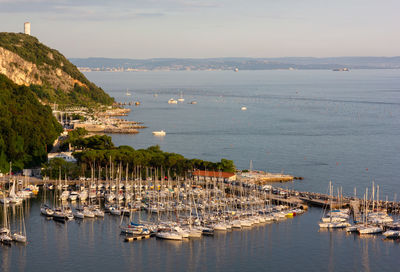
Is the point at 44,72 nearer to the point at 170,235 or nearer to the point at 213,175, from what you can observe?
the point at 213,175

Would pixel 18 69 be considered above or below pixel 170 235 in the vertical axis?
above

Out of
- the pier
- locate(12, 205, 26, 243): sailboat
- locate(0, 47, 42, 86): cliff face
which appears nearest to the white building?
the pier

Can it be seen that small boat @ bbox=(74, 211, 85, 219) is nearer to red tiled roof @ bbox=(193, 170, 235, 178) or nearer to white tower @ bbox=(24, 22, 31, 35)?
red tiled roof @ bbox=(193, 170, 235, 178)

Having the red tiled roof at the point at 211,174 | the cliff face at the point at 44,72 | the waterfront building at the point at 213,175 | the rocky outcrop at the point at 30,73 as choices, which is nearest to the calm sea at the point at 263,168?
the waterfront building at the point at 213,175

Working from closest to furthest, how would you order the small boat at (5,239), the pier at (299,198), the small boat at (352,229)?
the small boat at (5,239) < the small boat at (352,229) < the pier at (299,198)

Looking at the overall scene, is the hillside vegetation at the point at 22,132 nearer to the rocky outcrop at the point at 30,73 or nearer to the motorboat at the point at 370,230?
the motorboat at the point at 370,230

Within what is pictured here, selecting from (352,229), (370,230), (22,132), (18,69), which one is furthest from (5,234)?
(18,69)

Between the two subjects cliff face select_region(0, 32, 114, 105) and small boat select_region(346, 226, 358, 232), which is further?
cliff face select_region(0, 32, 114, 105)
